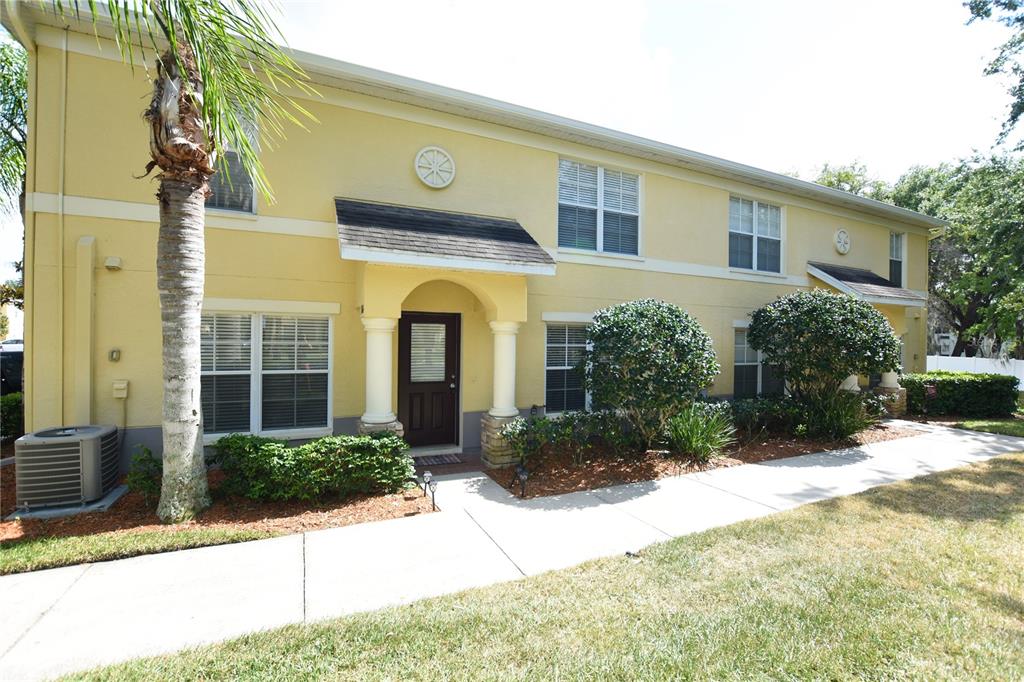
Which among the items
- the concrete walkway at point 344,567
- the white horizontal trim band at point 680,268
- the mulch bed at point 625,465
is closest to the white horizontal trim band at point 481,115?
the white horizontal trim band at point 680,268

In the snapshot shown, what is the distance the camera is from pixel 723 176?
10938 millimetres

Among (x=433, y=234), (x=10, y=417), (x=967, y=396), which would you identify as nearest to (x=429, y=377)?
(x=433, y=234)

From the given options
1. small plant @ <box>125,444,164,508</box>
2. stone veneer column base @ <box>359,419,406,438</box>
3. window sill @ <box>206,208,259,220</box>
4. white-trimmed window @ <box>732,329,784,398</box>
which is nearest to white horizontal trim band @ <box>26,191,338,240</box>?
window sill @ <box>206,208,259,220</box>

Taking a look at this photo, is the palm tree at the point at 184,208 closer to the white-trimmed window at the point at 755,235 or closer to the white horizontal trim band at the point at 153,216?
the white horizontal trim band at the point at 153,216

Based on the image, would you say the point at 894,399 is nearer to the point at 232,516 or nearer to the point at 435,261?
the point at 435,261

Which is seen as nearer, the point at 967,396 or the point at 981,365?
the point at 967,396

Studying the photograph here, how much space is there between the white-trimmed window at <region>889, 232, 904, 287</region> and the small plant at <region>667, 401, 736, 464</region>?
10.6 meters

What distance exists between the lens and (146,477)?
558cm

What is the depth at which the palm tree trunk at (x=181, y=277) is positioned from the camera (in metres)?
5.07

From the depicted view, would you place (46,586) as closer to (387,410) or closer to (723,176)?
(387,410)

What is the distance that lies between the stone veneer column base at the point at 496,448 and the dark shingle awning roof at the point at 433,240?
2525 mm

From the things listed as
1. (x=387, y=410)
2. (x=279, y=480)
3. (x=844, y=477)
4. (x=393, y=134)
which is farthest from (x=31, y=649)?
(x=844, y=477)

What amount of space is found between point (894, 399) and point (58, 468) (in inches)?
673

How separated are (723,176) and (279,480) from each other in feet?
36.0
